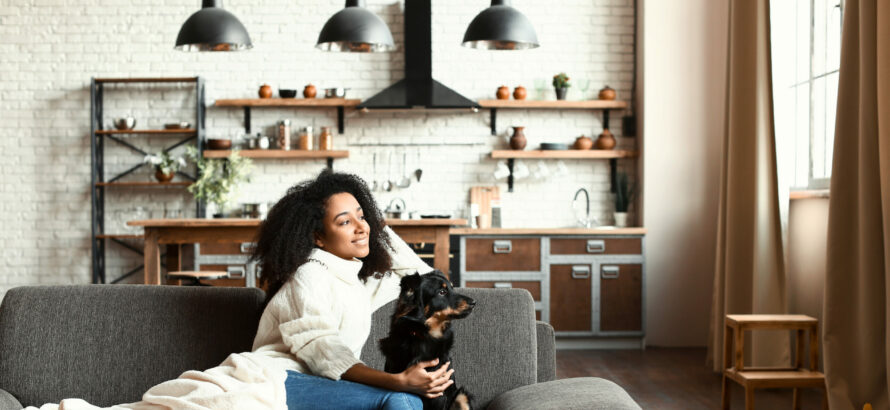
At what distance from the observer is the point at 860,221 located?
3637 millimetres

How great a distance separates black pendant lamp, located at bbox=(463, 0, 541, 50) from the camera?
15.9ft

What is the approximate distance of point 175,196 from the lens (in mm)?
7102

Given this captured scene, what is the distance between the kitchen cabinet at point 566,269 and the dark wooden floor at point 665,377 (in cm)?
28

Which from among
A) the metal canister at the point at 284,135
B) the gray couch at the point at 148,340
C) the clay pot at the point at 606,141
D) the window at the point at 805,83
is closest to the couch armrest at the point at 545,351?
the gray couch at the point at 148,340

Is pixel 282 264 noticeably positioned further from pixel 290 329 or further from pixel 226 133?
pixel 226 133

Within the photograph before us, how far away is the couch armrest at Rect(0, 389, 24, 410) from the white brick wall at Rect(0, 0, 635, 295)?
475 cm

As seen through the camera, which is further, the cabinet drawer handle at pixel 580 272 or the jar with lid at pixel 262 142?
the jar with lid at pixel 262 142

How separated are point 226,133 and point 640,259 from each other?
139 inches

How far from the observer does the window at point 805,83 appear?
496 cm

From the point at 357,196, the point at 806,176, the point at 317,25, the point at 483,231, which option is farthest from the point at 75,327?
the point at 317,25

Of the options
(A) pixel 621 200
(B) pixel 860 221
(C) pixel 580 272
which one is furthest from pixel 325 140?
(B) pixel 860 221

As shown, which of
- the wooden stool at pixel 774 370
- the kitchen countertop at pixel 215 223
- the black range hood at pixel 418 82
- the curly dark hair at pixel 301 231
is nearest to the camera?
the curly dark hair at pixel 301 231

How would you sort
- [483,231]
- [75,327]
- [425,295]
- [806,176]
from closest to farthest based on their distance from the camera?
[425,295]
[75,327]
[806,176]
[483,231]

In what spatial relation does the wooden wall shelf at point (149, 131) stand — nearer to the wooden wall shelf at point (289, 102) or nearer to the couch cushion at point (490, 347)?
the wooden wall shelf at point (289, 102)
